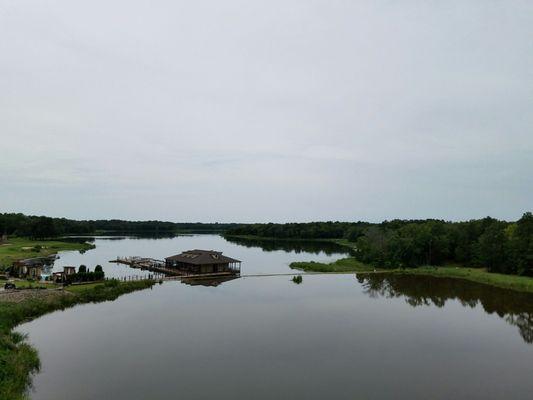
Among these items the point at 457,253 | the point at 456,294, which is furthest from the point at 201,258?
the point at 457,253

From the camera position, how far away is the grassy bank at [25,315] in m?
20.6

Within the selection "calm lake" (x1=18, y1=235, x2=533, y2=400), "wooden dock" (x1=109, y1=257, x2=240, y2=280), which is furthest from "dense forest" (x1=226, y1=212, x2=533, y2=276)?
"wooden dock" (x1=109, y1=257, x2=240, y2=280)

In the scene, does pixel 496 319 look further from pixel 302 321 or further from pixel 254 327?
pixel 254 327

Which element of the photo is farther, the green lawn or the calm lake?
the green lawn

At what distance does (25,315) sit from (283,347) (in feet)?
72.1

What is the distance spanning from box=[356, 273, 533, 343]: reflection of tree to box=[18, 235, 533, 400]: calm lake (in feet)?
1.03

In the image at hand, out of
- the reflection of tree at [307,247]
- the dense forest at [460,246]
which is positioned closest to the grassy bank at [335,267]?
the dense forest at [460,246]

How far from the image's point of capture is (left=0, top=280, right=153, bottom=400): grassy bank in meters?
20.6

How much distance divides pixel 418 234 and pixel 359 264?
13.7 metres

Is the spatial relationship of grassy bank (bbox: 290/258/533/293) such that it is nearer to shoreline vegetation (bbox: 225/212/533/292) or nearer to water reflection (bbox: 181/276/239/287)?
shoreline vegetation (bbox: 225/212/533/292)

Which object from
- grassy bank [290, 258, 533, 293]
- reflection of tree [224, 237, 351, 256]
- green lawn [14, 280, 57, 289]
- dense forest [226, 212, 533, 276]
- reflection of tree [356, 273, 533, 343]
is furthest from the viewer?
reflection of tree [224, 237, 351, 256]

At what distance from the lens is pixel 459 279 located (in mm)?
64438

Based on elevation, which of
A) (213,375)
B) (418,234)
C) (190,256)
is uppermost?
(418,234)

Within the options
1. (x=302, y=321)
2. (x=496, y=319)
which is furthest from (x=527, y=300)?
(x=302, y=321)
